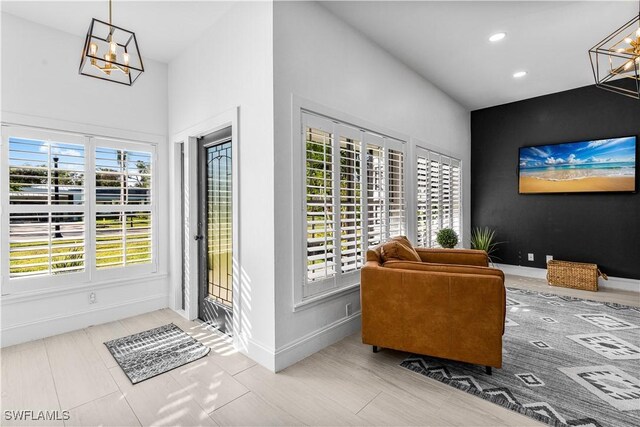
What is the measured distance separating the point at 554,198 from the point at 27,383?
682 centimetres

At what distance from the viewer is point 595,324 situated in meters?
3.21

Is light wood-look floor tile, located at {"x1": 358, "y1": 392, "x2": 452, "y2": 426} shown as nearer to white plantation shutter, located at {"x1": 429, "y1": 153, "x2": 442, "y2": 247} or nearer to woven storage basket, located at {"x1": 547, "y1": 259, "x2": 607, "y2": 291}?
white plantation shutter, located at {"x1": 429, "y1": 153, "x2": 442, "y2": 247}

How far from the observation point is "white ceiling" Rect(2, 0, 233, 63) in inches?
108

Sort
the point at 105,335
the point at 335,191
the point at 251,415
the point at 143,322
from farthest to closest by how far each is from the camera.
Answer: the point at 143,322 → the point at 105,335 → the point at 335,191 → the point at 251,415

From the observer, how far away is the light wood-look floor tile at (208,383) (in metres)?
2.01

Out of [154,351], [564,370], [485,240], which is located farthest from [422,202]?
[154,351]

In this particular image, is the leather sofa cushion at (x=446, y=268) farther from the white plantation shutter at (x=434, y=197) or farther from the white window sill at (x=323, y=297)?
the white plantation shutter at (x=434, y=197)

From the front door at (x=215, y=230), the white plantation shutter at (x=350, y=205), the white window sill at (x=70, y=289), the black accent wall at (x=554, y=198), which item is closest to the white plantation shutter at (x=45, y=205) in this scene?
the white window sill at (x=70, y=289)

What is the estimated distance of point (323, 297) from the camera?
2.72 m

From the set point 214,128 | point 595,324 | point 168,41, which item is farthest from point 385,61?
point 595,324

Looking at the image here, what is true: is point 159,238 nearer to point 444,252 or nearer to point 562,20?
point 444,252

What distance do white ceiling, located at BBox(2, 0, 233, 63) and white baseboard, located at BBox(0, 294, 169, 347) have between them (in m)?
2.90

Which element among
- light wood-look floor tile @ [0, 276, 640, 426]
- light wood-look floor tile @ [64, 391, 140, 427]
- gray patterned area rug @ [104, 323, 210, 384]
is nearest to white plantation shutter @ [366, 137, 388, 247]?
light wood-look floor tile @ [0, 276, 640, 426]

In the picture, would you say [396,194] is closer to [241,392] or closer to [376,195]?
[376,195]
